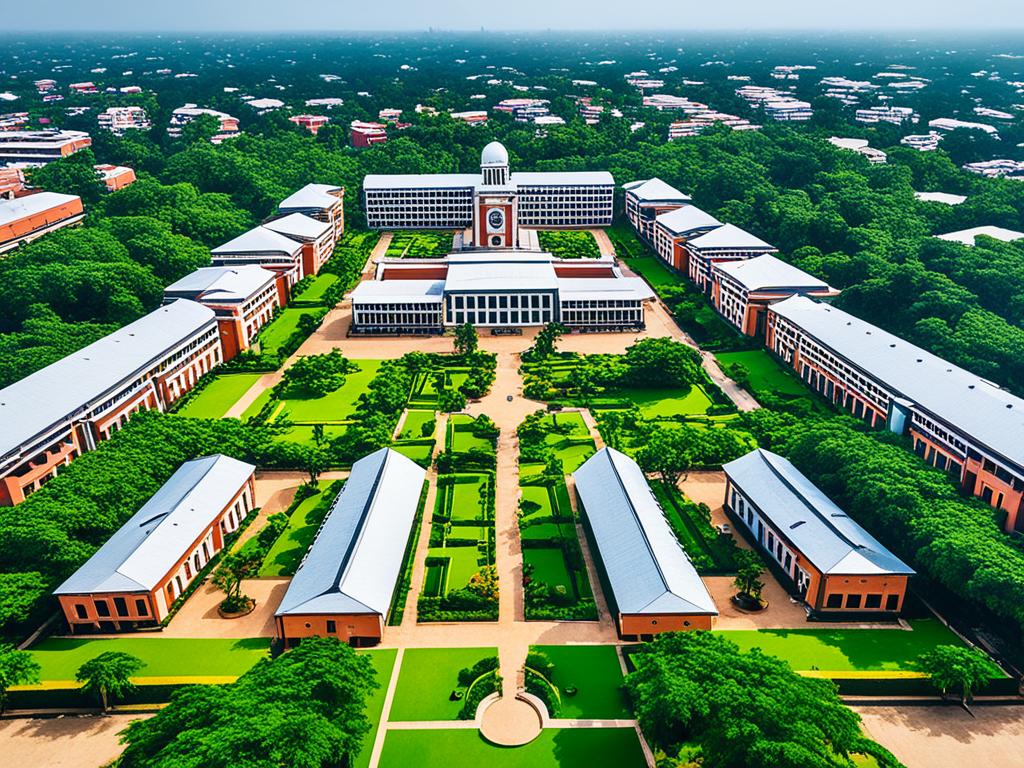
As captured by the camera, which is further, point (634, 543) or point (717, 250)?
point (717, 250)

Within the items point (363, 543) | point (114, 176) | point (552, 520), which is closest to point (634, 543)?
point (552, 520)

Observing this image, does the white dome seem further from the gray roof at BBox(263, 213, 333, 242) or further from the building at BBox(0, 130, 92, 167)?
the building at BBox(0, 130, 92, 167)

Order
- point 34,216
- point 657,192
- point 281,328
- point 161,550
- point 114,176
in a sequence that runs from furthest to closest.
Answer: point 114,176 → point 657,192 → point 34,216 → point 281,328 → point 161,550

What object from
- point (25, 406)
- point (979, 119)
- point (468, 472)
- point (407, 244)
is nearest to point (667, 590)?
point (468, 472)

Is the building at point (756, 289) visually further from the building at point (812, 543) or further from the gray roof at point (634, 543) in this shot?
the gray roof at point (634, 543)

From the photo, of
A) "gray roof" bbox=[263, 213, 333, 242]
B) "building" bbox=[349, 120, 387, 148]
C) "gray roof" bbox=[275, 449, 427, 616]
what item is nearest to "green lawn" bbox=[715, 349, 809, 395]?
"gray roof" bbox=[275, 449, 427, 616]

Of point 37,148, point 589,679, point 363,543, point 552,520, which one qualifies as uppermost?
point 37,148

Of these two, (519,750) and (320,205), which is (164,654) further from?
(320,205)

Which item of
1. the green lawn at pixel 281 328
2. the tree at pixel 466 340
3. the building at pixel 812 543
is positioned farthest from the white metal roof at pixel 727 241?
the building at pixel 812 543

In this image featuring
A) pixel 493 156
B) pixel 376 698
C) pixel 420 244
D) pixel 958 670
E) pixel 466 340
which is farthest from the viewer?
pixel 420 244
